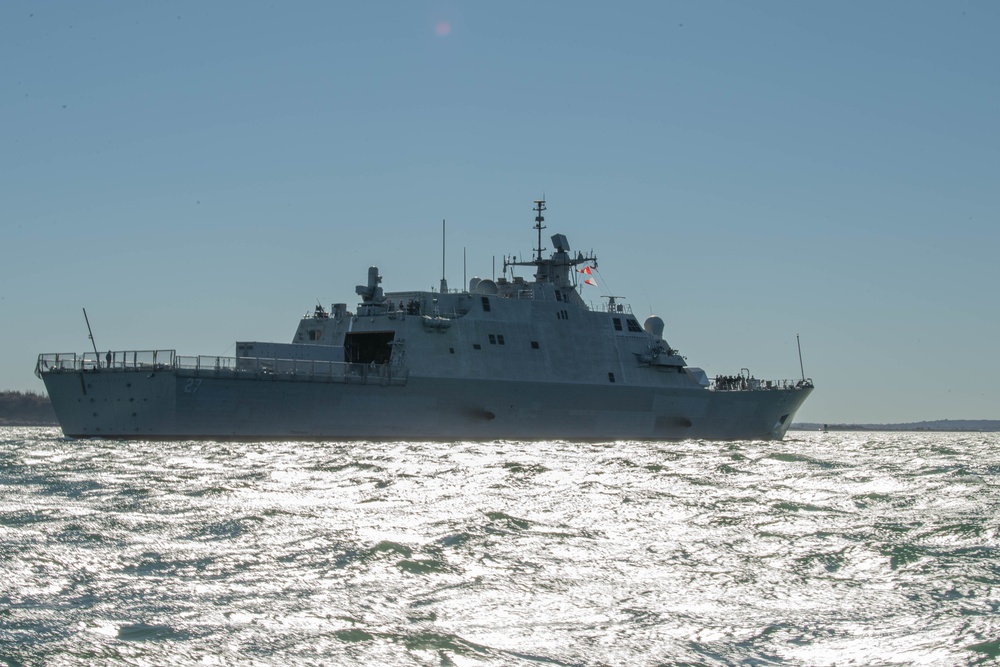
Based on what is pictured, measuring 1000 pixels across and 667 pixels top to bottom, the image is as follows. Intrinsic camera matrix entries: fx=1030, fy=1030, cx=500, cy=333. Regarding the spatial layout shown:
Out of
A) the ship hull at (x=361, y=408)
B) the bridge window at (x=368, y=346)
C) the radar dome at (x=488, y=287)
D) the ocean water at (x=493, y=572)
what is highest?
the radar dome at (x=488, y=287)

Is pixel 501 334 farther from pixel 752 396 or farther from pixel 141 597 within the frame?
pixel 141 597

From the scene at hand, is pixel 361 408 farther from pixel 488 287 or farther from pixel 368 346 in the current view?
pixel 488 287

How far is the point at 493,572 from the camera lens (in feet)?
31.8

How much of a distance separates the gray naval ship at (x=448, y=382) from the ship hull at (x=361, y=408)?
0.15ft

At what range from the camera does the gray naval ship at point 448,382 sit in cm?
3191

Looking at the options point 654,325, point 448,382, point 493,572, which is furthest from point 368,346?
point 493,572

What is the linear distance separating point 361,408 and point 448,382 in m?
3.58

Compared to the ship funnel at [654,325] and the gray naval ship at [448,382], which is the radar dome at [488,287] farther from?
the ship funnel at [654,325]

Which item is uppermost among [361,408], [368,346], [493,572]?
[368,346]

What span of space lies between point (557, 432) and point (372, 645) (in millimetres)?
32375

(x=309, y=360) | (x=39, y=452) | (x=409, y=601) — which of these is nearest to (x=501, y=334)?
(x=309, y=360)

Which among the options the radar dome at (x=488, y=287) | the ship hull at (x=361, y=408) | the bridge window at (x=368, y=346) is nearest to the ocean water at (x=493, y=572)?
the ship hull at (x=361, y=408)

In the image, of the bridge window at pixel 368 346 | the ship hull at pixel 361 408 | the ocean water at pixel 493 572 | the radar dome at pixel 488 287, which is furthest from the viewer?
the radar dome at pixel 488 287

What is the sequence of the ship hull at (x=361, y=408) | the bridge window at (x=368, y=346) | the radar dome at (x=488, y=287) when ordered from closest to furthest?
the ship hull at (x=361, y=408) < the bridge window at (x=368, y=346) < the radar dome at (x=488, y=287)
